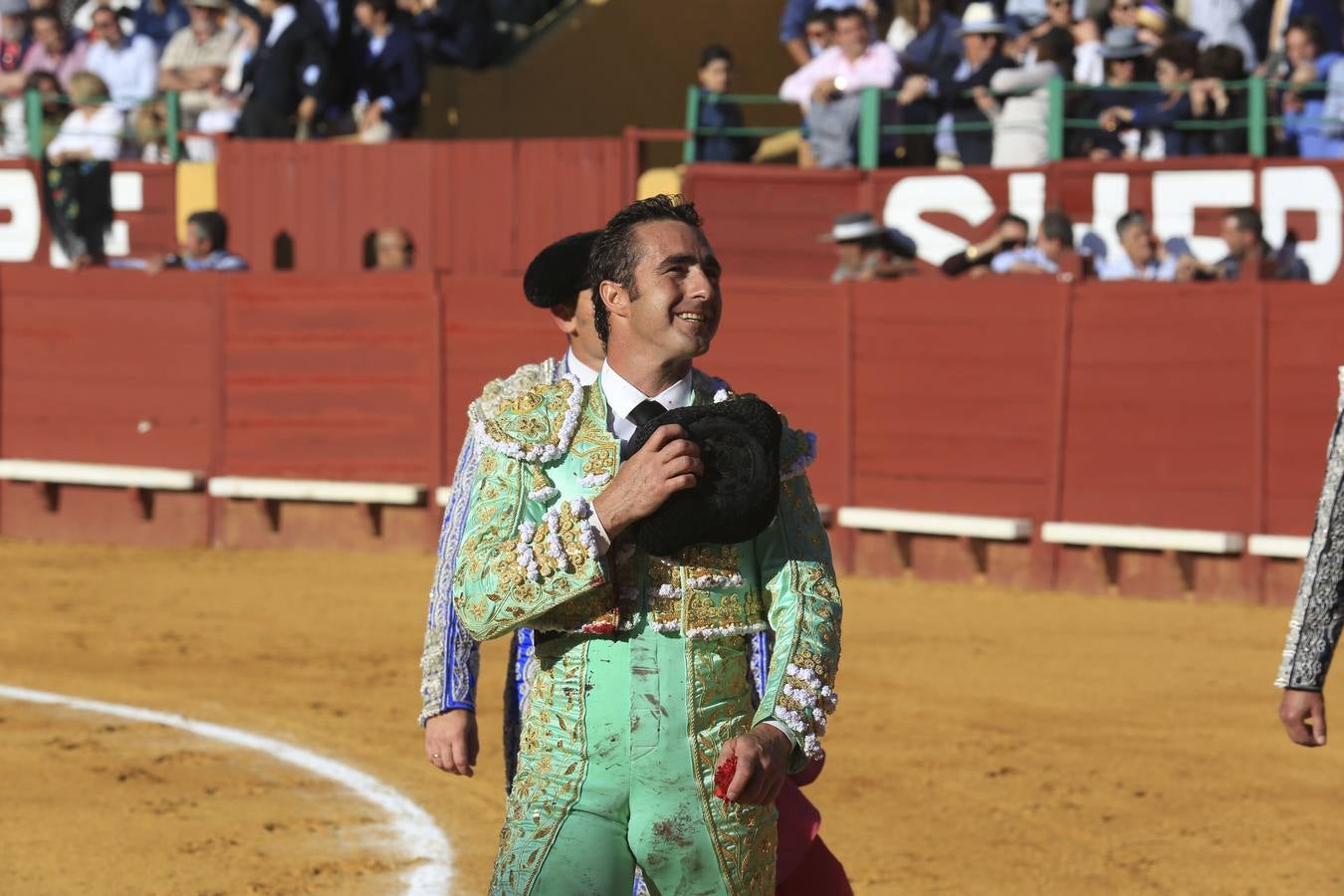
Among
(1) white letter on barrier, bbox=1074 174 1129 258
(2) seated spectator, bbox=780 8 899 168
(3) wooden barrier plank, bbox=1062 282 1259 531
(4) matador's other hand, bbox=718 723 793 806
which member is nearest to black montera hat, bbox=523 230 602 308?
(4) matador's other hand, bbox=718 723 793 806

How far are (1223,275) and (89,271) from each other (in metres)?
6.27

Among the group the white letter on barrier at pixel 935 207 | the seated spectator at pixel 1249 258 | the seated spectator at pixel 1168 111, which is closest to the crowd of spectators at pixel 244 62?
the white letter on barrier at pixel 935 207

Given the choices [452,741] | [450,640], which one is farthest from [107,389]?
[452,741]

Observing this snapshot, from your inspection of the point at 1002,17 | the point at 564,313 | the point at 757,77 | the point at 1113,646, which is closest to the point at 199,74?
the point at 757,77

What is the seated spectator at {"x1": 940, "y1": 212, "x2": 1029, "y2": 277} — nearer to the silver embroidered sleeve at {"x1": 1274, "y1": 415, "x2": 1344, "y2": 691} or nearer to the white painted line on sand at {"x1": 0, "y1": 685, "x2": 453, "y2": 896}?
the white painted line on sand at {"x1": 0, "y1": 685, "x2": 453, "y2": 896}

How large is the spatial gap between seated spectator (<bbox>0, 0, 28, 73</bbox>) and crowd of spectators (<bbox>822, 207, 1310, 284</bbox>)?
7236 millimetres

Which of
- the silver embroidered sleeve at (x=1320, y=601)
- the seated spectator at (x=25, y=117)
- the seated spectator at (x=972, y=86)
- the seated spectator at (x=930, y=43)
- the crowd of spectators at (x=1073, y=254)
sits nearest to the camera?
the silver embroidered sleeve at (x=1320, y=601)

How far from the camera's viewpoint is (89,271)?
41.7ft

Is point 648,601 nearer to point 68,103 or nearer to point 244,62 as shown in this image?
point 244,62

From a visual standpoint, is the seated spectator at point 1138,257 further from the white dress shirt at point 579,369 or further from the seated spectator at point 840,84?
the white dress shirt at point 579,369

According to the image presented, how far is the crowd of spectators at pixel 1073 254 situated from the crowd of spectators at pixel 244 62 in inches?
148

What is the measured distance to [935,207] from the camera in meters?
12.0

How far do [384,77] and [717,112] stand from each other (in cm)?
236

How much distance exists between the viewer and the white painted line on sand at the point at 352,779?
213 inches
